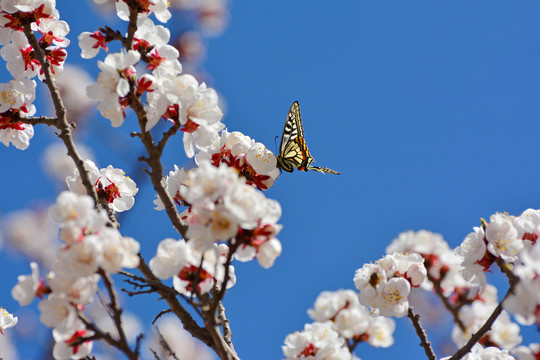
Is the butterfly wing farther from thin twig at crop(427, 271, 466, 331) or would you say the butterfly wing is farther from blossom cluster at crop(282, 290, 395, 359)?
thin twig at crop(427, 271, 466, 331)

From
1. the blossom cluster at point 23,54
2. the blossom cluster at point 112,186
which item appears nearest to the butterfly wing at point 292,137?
the blossom cluster at point 112,186

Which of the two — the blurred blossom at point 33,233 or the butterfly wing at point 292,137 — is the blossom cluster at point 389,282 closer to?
the butterfly wing at point 292,137

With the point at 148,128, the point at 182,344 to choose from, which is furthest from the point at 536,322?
the point at 182,344

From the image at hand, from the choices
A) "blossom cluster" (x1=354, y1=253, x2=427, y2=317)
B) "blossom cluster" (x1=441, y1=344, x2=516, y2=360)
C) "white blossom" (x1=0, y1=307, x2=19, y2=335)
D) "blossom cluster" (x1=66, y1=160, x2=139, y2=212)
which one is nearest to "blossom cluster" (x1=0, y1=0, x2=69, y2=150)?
"blossom cluster" (x1=66, y1=160, x2=139, y2=212)

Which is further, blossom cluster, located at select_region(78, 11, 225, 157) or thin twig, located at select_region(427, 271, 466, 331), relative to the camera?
thin twig, located at select_region(427, 271, 466, 331)

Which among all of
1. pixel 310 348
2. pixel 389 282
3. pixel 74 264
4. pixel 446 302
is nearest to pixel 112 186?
pixel 74 264
